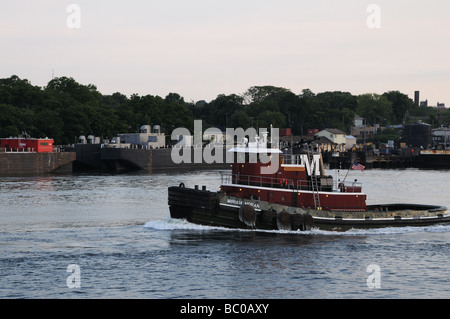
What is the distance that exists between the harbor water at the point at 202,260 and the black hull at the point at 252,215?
533 millimetres

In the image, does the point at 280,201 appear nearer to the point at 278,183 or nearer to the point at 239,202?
the point at 278,183

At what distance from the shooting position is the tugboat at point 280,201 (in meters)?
40.9

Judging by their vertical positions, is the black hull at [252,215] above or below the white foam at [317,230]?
above

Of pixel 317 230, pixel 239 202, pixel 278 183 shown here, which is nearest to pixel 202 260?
pixel 239 202

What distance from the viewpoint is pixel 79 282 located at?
96.9 feet

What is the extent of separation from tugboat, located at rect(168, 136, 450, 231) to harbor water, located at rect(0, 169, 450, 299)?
2.11 ft

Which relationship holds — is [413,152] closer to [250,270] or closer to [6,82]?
[6,82]

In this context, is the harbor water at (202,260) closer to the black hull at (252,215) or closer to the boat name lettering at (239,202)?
the black hull at (252,215)

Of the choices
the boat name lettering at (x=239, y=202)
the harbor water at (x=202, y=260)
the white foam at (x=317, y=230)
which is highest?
the boat name lettering at (x=239, y=202)

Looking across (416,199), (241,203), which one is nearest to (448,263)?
(241,203)

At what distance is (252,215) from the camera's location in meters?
40.4

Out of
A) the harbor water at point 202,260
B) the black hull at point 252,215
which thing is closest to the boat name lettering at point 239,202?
the black hull at point 252,215

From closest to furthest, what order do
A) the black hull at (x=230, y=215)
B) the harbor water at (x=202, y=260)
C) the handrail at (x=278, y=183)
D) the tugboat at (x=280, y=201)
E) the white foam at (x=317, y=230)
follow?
1. the harbor water at (x=202, y=260)
2. the black hull at (x=230, y=215)
3. the tugboat at (x=280, y=201)
4. the white foam at (x=317, y=230)
5. the handrail at (x=278, y=183)

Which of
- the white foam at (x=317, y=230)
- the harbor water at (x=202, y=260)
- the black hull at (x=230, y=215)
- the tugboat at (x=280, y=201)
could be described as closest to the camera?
the harbor water at (x=202, y=260)
